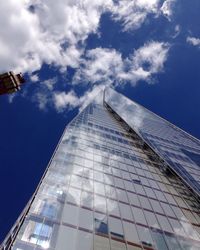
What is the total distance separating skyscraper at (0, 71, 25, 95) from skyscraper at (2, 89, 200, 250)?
23.8 ft

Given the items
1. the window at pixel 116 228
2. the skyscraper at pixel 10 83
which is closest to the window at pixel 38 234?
the window at pixel 116 228

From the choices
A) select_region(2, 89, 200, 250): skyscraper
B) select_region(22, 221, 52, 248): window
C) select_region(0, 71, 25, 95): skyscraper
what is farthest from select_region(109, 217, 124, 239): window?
select_region(0, 71, 25, 95): skyscraper

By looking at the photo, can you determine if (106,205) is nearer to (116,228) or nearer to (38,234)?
(116,228)

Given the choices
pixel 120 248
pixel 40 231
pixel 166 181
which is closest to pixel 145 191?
pixel 166 181

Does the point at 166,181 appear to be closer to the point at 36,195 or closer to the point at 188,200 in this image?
the point at 188,200

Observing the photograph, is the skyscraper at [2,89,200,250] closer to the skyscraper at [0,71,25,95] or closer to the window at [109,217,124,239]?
the window at [109,217,124,239]

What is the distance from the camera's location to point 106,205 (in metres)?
19.4

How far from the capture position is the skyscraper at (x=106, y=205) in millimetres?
14609

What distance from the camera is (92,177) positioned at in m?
23.5

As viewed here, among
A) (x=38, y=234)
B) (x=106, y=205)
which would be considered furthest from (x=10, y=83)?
(x=106, y=205)

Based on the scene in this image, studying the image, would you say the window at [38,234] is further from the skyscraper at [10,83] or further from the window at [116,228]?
the skyscraper at [10,83]

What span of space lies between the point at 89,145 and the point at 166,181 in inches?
353

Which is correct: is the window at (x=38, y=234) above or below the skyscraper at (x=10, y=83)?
below

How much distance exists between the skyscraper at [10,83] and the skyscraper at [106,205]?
7.25 m
